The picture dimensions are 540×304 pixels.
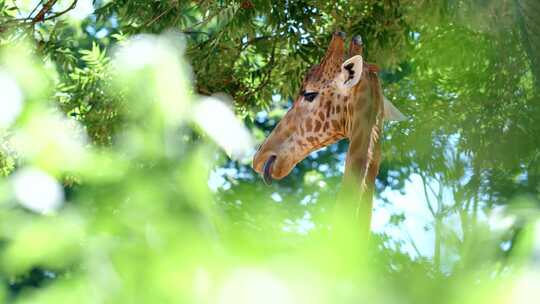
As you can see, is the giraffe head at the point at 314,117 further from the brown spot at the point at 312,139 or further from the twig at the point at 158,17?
the twig at the point at 158,17

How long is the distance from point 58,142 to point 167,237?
2.5 inches

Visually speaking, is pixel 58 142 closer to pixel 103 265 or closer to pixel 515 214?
pixel 103 265

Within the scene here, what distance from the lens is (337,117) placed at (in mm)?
3637

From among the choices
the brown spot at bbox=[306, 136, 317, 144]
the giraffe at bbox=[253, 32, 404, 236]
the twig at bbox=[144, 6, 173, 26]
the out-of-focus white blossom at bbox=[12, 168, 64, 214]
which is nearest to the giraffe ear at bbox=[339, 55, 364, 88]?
the giraffe at bbox=[253, 32, 404, 236]

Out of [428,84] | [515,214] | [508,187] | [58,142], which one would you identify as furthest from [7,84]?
[428,84]

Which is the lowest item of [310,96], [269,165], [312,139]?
[269,165]

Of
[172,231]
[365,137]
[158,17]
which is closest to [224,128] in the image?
[172,231]

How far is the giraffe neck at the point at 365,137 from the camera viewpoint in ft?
10.8

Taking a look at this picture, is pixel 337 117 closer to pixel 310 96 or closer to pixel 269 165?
pixel 310 96

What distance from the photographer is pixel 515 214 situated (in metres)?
0.36

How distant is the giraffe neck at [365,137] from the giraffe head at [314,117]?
0.06m

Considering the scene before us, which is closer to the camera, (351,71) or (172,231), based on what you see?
A: (172,231)

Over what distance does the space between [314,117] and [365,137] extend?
30cm

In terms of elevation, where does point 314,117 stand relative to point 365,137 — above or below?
above
